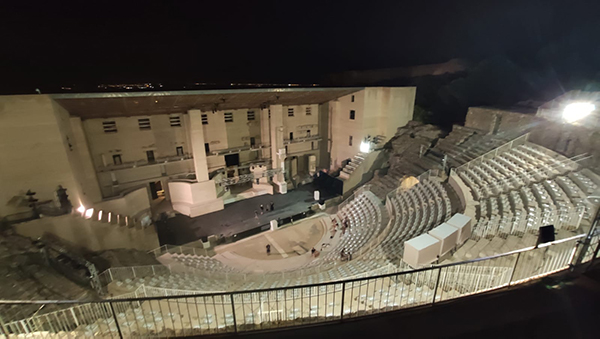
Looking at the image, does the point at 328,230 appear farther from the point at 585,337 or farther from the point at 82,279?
the point at 585,337

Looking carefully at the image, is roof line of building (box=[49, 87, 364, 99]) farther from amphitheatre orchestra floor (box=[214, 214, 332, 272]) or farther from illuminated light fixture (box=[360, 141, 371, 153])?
amphitheatre orchestra floor (box=[214, 214, 332, 272])

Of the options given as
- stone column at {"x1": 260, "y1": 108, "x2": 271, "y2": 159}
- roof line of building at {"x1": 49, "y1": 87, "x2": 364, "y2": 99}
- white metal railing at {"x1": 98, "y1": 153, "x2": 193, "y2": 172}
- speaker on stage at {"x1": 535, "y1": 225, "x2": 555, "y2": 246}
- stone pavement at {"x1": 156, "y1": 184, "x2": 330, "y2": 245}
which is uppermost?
roof line of building at {"x1": 49, "y1": 87, "x2": 364, "y2": 99}

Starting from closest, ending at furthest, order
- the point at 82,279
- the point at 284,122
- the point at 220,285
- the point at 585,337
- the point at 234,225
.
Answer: the point at 585,337 → the point at 82,279 → the point at 220,285 → the point at 234,225 → the point at 284,122

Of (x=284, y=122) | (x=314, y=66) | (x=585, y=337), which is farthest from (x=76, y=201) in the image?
(x=314, y=66)

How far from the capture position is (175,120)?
17438 millimetres

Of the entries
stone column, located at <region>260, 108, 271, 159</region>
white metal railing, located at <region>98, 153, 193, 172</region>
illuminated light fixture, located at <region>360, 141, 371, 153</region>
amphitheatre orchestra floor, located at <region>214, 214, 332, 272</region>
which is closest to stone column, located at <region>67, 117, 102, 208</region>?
white metal railing, located at <region>98, 153, 193, 172</region>

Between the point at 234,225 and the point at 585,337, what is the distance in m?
15.1

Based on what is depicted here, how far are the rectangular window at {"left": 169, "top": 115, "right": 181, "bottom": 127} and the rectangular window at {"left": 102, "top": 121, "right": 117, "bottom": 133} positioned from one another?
3.08 meters

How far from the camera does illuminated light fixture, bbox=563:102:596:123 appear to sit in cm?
1187

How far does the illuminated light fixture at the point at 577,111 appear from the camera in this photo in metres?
11.9

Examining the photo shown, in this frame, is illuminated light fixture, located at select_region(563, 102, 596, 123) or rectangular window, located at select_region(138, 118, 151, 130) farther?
rectangular window, located at select_region(138, 118, 151, 130)

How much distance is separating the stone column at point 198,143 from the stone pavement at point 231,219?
2771 millimetres

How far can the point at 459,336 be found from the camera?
3.55 meters

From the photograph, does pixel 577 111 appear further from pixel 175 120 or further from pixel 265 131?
pixel 175 120
